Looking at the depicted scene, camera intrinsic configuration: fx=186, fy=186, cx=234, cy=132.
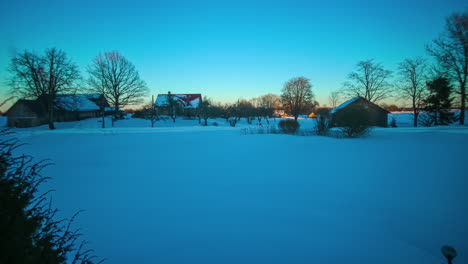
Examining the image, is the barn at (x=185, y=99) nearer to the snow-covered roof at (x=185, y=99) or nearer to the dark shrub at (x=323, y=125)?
the snow-covered roof at (x=185, y=99)

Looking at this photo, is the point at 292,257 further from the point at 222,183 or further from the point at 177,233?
the point at 222,183

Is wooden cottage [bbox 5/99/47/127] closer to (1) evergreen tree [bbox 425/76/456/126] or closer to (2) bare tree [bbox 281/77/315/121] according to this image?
(2) bare tree [bbox 281/77/315/121]

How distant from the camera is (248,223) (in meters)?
3.46

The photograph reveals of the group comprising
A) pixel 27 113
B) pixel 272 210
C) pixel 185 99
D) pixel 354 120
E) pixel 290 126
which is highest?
pixel 185 99

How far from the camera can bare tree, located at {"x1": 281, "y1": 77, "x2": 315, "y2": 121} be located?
47.6 metres

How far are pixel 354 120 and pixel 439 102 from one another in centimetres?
2272

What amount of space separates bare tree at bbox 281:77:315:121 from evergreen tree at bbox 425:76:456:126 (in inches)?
907

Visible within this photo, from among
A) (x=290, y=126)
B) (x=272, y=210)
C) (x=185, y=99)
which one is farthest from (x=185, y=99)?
(x=272, y=210)

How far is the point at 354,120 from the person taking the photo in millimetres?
14133

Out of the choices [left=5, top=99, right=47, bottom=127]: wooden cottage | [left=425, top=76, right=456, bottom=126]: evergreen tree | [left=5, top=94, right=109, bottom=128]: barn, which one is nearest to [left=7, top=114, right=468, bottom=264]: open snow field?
[left=425, top=76, right=456, bottom=126]: evergreen tree

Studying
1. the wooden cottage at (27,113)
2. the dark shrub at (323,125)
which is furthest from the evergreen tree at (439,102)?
the wooden cottage at (27,113)

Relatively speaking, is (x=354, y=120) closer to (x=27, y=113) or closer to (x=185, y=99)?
(x=185, y=99)

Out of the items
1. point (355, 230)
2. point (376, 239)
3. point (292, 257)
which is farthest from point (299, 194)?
point (292, 257)

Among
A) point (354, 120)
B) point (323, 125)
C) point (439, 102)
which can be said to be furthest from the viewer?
point (439, 102)
